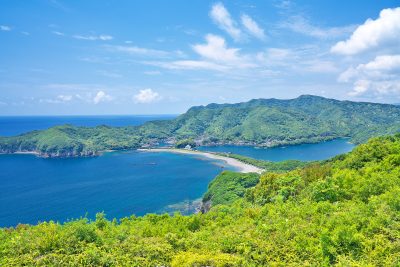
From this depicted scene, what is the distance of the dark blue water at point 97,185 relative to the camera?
72.8 m

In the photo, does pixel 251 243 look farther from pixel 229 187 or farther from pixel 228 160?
pixel 228 160

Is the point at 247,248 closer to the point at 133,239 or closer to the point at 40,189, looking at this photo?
the point at 133,239

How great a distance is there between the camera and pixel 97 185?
318 feet

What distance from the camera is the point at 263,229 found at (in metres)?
17.2

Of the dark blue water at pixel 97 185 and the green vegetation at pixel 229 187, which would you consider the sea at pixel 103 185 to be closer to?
the dark blue water at pixel 97 185

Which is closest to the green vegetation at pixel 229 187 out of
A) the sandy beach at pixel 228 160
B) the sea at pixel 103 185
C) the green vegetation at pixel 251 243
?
the sea at pixel 103 185

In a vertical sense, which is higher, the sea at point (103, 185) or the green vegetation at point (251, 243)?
the green vegetation at point (251, 243)

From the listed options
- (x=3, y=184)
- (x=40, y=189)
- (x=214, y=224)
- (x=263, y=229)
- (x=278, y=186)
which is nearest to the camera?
(x=263, y=229)

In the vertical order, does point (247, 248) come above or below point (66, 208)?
above

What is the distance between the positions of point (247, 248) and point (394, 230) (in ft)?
23.7

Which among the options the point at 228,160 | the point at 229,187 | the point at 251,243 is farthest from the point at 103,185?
the point at 251,243

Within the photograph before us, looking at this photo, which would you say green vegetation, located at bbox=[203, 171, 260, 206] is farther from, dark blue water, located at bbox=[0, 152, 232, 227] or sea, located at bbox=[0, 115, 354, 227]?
dark blue water, located at bbox=[0, 152, 232, 227]

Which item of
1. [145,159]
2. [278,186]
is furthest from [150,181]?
[278,186]

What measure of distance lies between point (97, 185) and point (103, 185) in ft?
7.20
